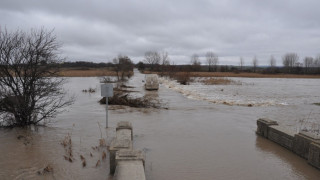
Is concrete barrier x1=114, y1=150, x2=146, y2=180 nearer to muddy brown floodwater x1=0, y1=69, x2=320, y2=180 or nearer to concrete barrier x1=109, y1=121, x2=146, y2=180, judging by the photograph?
concrete barrier x1=109, y1=121, x2=146, y2=180

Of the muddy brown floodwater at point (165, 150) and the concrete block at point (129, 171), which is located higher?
the concrete block at point (129, 171)

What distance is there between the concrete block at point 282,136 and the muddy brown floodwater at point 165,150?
24 centimetres

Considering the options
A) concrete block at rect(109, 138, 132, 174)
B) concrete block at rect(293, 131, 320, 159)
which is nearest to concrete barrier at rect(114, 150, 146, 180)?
concrete block at rect(109, 138, 132, 174)

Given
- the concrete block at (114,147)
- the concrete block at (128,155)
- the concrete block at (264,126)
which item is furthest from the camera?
the concrete block at (264,126)

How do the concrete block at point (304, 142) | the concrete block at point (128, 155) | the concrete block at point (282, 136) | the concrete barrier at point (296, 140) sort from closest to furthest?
1. the concrete block at point (128, 155)
2. the concrete barrier at point (296, 140)
3. the concrete block at point (304, 142)
4. the concrete block at point (282, 136)

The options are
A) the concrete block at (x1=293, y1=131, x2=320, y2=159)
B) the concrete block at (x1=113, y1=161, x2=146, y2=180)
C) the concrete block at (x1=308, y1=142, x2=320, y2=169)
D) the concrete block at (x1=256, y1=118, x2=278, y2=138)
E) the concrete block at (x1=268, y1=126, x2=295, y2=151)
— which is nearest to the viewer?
the concrete block at (x1=113, y1=161, x2=146, y2=180)

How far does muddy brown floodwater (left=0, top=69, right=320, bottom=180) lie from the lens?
23.1 feet

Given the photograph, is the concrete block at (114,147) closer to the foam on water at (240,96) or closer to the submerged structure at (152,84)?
the foam on water at (240,96)

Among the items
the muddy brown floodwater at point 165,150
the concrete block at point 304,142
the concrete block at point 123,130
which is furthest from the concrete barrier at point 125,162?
the concrete block at point 304,142

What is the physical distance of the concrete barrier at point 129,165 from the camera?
17.9 ft

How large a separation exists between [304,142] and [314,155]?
73 centimetres

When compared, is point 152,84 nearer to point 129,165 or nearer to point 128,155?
point 128,155

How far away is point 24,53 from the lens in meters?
11.3

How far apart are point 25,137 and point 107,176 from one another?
15.3 ft
